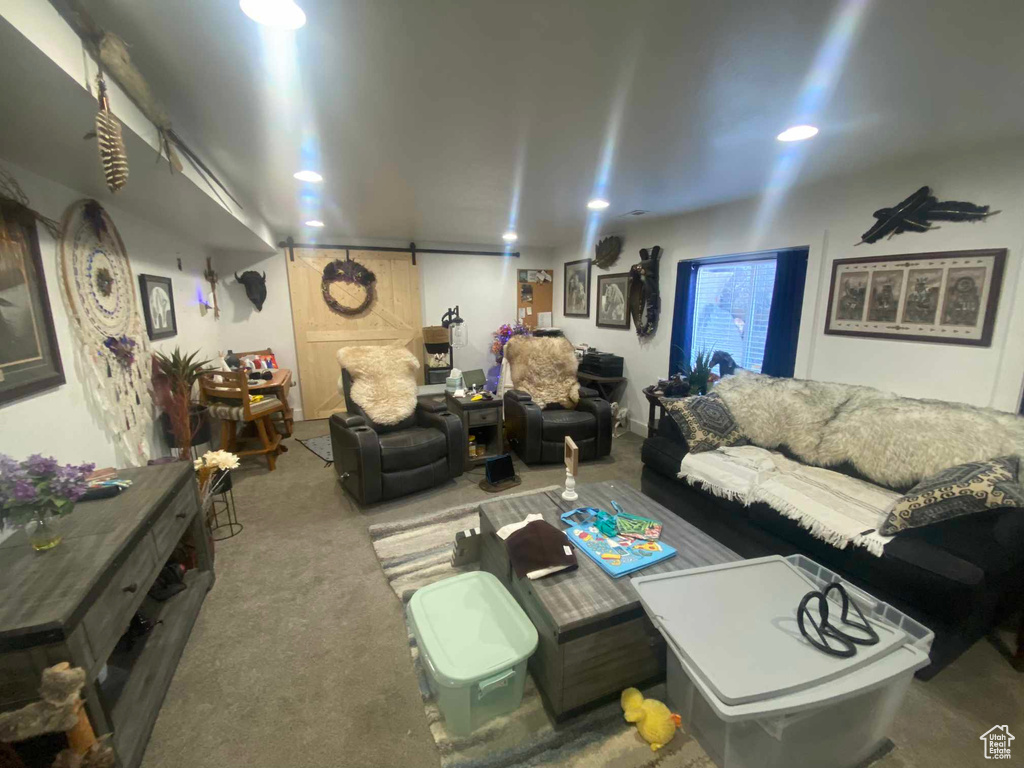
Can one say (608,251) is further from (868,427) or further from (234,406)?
(234,406)

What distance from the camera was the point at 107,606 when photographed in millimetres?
1128

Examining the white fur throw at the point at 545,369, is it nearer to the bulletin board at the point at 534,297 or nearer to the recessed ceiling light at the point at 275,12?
the bulletin board at the point at 534,297

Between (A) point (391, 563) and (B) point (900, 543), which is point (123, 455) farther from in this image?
(B) point (900, 543)

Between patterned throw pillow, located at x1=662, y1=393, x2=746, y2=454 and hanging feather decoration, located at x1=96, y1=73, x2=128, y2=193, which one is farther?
patterned throw pillow, located at x1=662, y1=393, x2=746, y2=454

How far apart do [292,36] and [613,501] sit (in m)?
2.10

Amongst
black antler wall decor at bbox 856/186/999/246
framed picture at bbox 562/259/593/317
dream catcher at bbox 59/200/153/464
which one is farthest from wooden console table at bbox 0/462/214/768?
framed picture at bbox 562/259/593/317

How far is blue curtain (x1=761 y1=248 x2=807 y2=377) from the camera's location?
9.37 ft

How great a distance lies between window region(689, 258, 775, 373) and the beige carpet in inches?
87.3

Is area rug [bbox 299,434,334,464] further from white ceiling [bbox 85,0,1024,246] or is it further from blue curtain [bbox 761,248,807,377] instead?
blue curtain [bbox 761,248,807,377]

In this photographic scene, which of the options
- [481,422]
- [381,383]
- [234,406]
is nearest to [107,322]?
[234,406]

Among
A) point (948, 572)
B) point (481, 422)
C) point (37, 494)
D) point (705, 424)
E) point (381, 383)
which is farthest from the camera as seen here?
point (481, 422)

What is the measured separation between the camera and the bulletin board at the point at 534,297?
5496mm

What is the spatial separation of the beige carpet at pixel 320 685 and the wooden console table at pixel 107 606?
12cm

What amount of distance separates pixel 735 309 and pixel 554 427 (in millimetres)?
1852
